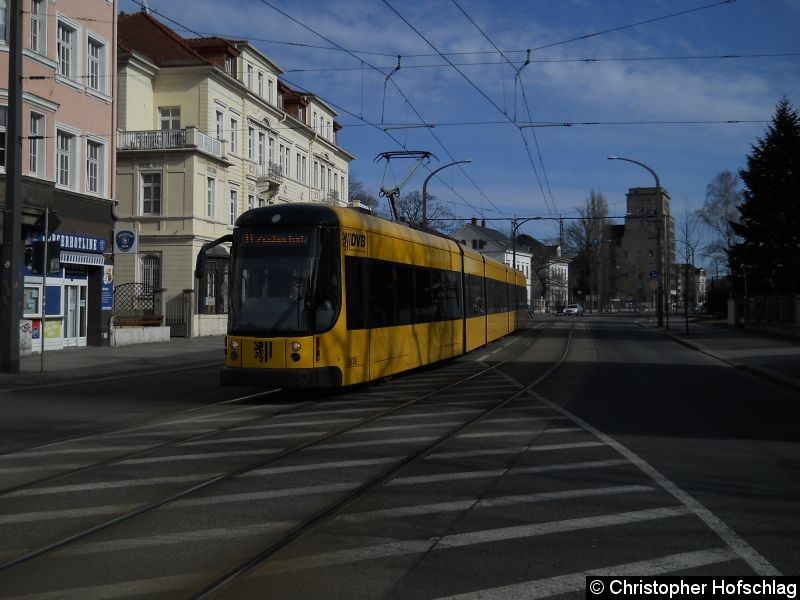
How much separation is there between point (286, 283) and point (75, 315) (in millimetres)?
18201

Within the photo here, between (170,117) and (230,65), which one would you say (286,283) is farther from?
(230,65)

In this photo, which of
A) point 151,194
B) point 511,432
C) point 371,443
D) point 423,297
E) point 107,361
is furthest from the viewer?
point 151,194

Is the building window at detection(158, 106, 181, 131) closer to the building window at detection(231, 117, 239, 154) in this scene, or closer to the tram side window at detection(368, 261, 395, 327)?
the building window at detection(231, 117, 239, 154)

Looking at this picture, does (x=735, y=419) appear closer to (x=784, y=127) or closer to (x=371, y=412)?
(x=371, y=412)

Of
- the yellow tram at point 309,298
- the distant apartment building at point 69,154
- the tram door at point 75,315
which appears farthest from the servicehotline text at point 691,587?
the tram door at point 75,315

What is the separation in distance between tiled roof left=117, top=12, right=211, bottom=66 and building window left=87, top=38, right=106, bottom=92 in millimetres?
12469

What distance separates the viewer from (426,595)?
490 cm

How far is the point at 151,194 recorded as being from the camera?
40.8 metres

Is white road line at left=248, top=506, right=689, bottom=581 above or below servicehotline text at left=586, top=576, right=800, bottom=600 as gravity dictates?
below

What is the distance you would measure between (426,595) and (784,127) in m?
50.3

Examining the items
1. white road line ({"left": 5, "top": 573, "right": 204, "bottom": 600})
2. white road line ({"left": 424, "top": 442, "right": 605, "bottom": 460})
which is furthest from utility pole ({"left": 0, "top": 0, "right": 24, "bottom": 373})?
white road line ({"left": 5, "top": 573, "right": 204, "bottom": 600})

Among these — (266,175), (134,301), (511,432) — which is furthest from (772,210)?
(511,432)

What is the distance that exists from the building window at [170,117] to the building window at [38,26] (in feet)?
A: 52.4

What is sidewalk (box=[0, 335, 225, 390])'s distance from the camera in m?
19.3
